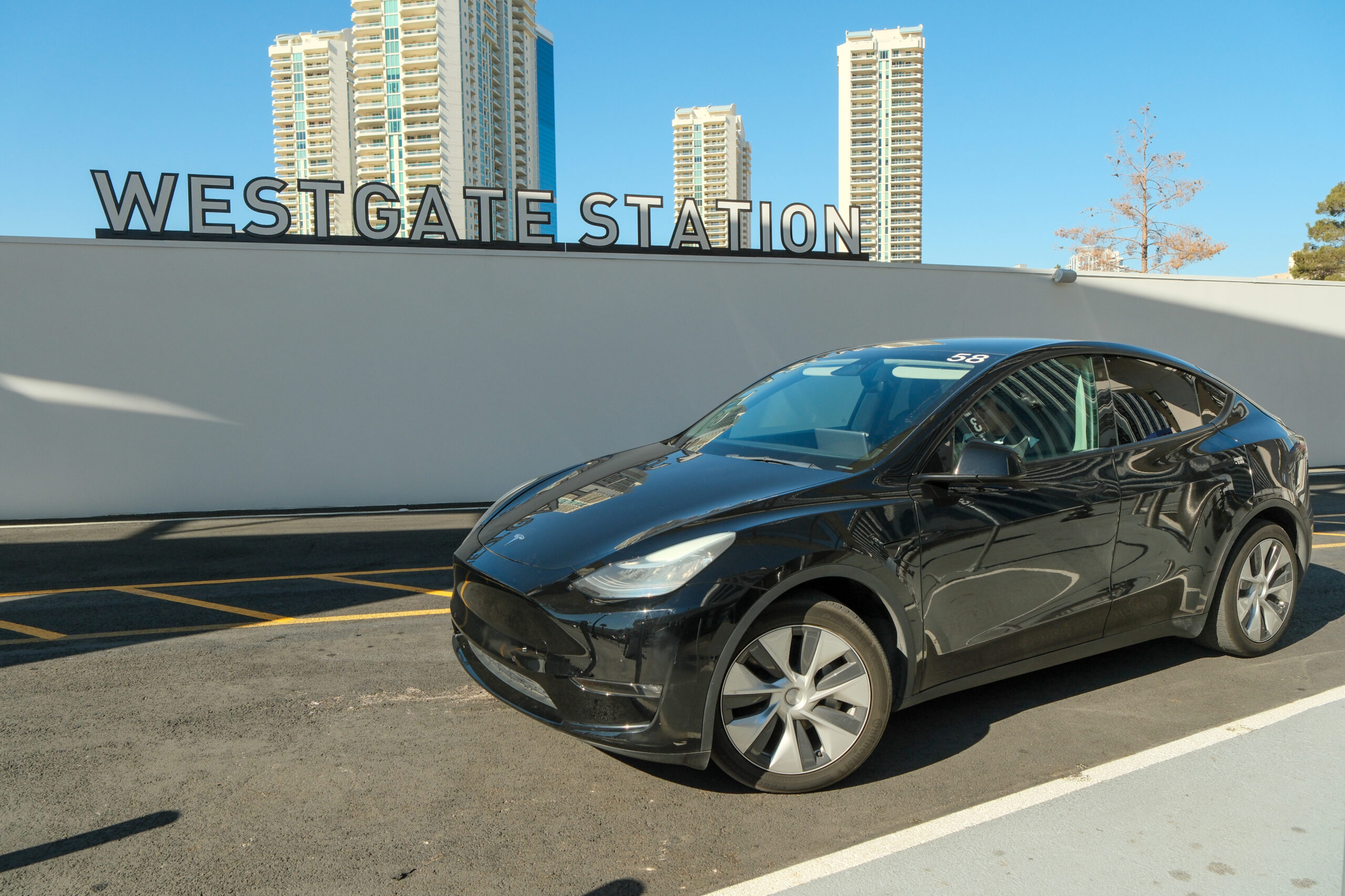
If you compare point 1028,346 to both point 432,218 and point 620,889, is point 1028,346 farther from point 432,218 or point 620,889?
point 432,218

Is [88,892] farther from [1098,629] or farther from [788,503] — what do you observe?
[1098,629]

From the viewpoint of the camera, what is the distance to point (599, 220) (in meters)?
13.9

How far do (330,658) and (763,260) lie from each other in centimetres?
917

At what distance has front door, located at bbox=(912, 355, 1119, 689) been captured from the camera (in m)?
3.48

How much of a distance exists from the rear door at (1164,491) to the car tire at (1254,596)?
209 millimetres

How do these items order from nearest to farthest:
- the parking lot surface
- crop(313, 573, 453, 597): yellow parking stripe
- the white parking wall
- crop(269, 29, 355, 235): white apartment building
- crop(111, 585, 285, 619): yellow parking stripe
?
the parking lot surface, crop(111, 585, 285, 619): yellow parking stripe, crop(313, 573, 453, 597): yellow parking stripe, the white parking wall, crop(269, 29, 355, 235): white apartment building

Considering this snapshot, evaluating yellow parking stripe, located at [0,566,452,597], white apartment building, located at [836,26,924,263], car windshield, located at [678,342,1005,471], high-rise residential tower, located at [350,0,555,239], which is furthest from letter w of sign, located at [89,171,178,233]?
white apartment building, located at [836,26,924,263]

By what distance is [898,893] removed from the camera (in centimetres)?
260

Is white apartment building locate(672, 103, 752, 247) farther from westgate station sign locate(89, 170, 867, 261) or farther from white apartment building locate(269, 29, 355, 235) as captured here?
westgate station sign locate(89, 170, 867, 261)

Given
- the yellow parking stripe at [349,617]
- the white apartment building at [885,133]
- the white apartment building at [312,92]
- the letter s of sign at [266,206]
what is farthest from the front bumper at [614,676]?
the white apartment building at [312,92]

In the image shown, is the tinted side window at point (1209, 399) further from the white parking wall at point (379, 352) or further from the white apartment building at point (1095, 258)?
the white apartment building at point (1095, 258)

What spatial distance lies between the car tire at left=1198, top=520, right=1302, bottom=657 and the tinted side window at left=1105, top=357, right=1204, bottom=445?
688 mm

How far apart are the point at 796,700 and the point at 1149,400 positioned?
2541 millimetres

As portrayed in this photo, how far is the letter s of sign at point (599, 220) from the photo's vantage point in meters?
13.8
